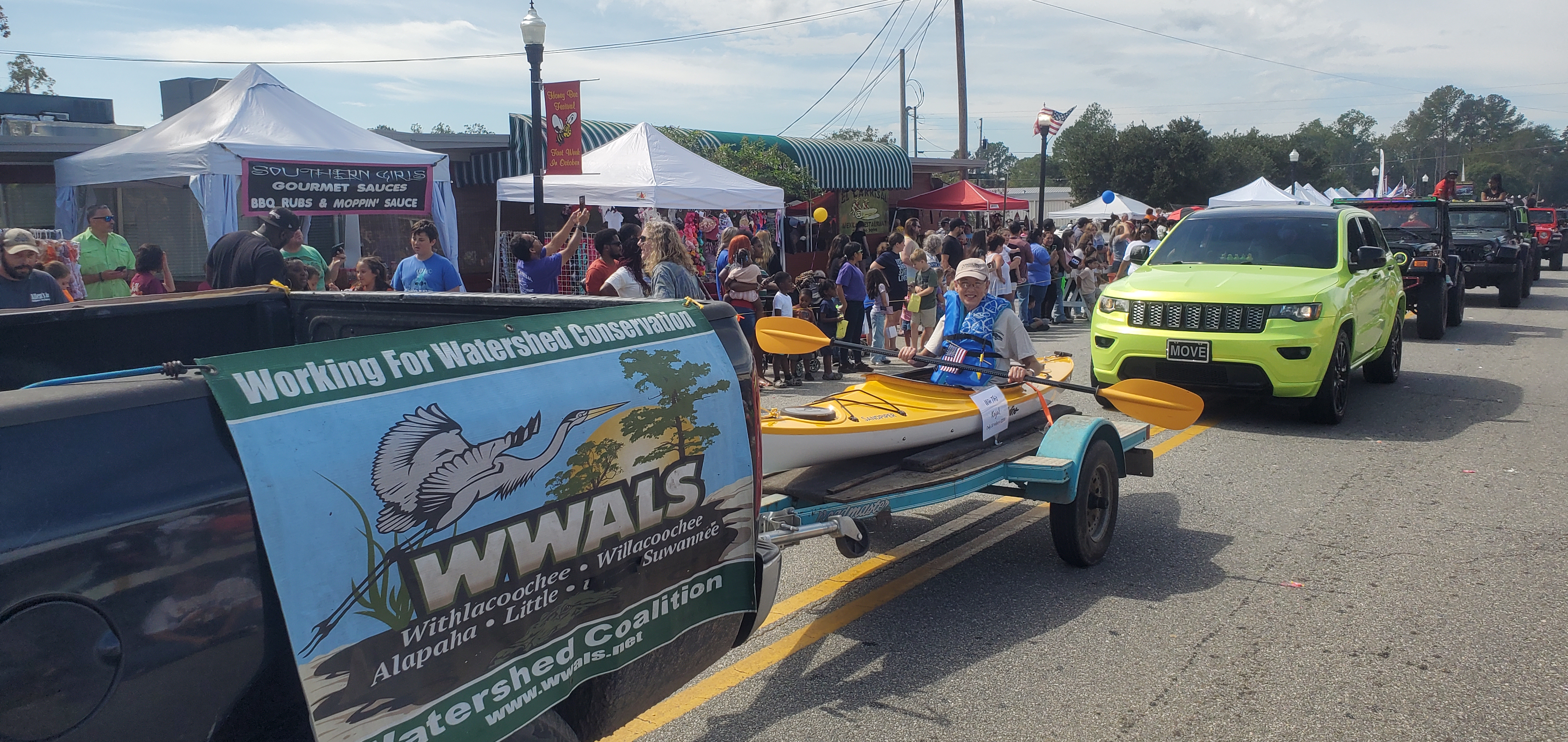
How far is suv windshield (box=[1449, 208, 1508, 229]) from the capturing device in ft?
64.3

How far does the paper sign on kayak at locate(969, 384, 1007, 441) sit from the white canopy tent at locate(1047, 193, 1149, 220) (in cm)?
2820

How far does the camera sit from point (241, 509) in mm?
1868

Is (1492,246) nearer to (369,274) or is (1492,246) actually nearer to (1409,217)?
(1409,217)

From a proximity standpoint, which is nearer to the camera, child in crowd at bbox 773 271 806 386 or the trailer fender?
the trailer fender

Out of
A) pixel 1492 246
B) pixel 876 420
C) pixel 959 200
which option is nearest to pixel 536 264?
pixel 876 420

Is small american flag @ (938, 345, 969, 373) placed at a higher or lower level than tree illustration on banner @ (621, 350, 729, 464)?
lower

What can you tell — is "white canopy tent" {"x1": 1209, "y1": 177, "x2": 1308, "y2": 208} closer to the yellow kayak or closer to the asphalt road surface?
the asphalt road surface

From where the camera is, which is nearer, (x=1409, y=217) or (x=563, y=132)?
(x=563, y=132)

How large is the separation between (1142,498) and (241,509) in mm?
5933

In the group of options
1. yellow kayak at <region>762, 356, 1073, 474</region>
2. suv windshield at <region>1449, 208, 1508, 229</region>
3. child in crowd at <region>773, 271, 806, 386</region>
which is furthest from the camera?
suv windshield at <region>1449, 208, 1508, 229</region>

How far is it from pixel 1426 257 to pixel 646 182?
1050cm

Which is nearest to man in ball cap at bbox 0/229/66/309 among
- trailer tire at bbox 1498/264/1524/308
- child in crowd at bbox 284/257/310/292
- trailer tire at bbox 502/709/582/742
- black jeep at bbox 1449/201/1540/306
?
child in crowd at bbox 284/257/310/292

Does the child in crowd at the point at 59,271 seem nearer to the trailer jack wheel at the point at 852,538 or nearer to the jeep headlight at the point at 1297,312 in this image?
the trailer jack wheel at the point at 852,538

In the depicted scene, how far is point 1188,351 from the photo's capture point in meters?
8.62
